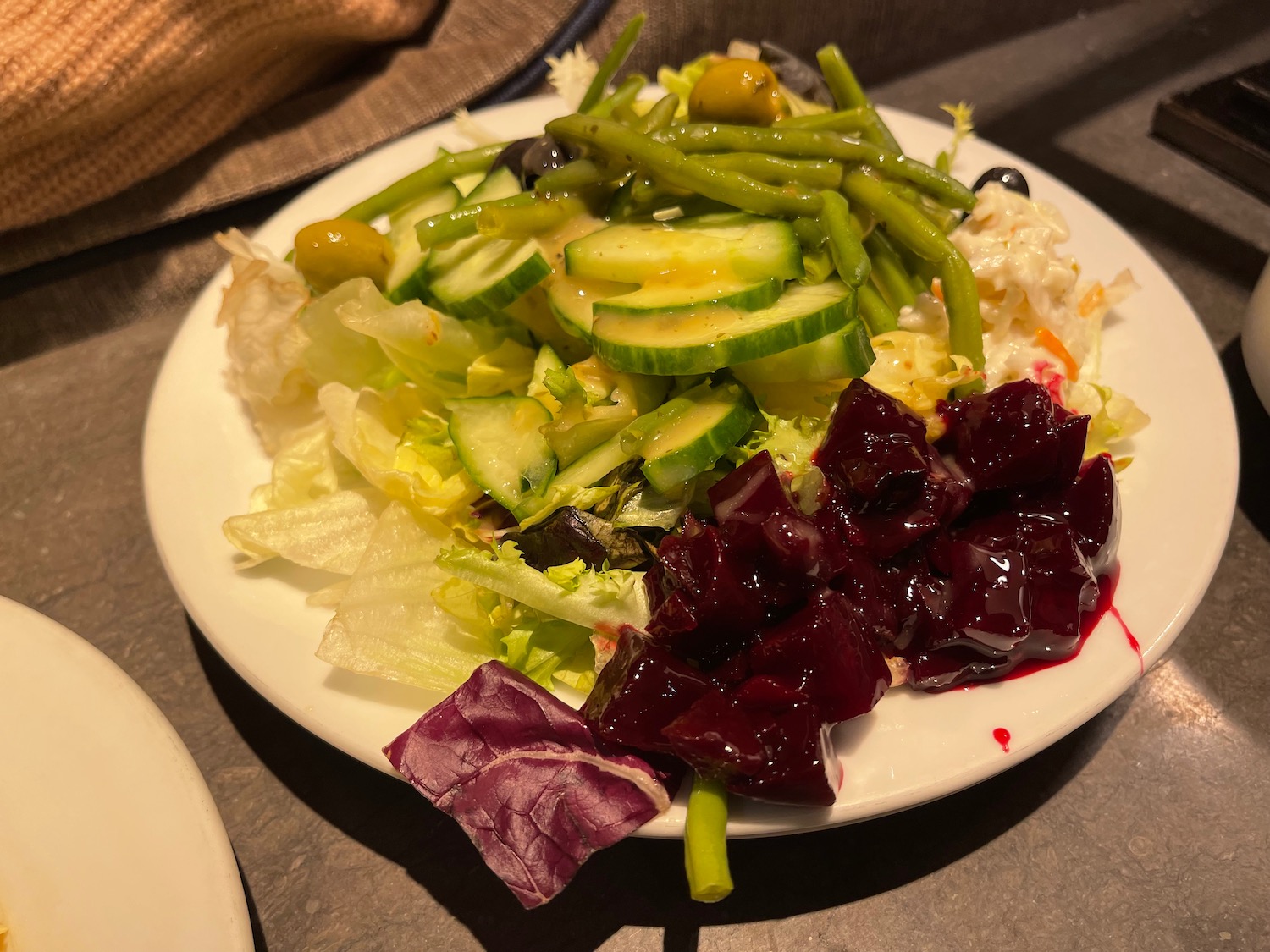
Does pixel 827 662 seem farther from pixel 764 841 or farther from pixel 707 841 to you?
pixel 764 841

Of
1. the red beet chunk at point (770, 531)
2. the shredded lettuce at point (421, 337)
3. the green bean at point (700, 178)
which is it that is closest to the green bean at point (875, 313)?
the green bean at point (700, 178)

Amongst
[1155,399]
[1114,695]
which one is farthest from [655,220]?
[1114,695]

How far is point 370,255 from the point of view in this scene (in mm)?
2189

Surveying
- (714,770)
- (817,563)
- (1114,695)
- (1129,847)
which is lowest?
(1129,847)

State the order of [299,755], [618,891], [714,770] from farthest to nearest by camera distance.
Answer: [299,755] → [618,891] → [714,770]

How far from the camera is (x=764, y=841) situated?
160cm

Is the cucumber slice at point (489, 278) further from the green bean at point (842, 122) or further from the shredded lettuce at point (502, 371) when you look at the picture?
the green bean at point (842, 122)

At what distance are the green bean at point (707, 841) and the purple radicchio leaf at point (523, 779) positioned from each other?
0.18ft

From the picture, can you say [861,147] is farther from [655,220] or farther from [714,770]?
[714,770]

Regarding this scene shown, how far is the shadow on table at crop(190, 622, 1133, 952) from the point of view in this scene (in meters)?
1.52

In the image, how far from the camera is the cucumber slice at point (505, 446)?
70.9 inches

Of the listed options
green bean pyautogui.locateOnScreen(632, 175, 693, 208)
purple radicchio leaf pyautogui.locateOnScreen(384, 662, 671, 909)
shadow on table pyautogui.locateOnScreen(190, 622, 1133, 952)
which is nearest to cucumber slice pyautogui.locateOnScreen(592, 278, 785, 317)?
green bean pyautogui.locateOnScreen(632, 175, 693, 208)

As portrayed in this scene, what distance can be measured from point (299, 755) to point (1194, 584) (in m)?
1.85

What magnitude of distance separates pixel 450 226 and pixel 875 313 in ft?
3.53
